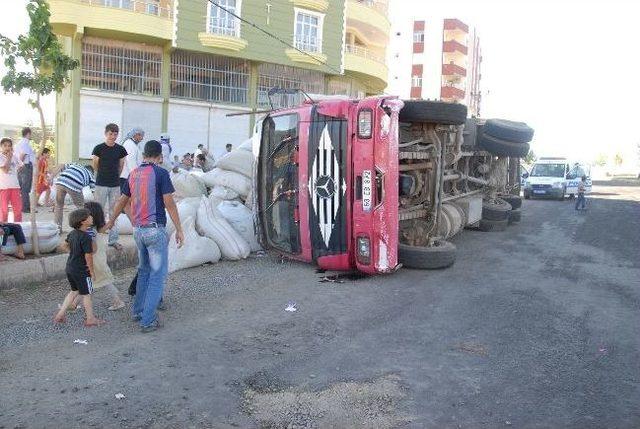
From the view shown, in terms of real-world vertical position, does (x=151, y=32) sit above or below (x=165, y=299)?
above

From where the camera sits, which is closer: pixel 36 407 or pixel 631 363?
pixel 36 407

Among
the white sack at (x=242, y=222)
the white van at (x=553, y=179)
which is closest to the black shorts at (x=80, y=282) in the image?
the white sack at (x=242, y=222)

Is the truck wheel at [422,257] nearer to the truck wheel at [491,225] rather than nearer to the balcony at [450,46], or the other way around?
the truck wheel at [491,225]

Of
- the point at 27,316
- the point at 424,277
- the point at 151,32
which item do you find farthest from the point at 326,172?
the point at 151,32

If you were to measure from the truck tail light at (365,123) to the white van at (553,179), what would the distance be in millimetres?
18301

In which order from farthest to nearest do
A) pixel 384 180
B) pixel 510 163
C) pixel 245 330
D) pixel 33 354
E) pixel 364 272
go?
pixel 510 163 → pixel 364 272 → pixel 384 180 → pixel 245 330 → pixel 33 354

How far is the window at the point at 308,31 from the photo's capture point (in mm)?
24141

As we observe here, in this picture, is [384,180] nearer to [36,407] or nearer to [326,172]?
[326,172]

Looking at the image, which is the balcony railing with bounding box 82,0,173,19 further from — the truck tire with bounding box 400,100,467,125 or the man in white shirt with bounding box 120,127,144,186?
the truck tire with bounding box 400,100,467,125

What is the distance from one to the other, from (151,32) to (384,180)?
53.6 feet

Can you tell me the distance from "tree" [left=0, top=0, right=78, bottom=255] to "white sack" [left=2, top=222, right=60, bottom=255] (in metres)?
0.08

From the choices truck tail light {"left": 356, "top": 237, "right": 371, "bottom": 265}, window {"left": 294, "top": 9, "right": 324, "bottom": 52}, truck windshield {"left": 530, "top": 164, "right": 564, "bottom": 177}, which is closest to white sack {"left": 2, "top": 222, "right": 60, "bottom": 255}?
truck tail light {"left": 356, "top": 237, "right": 371, "bottom": 265}

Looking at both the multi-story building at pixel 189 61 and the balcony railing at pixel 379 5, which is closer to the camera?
the multi-story building at pixel 189 61

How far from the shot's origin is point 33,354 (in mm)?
4543
